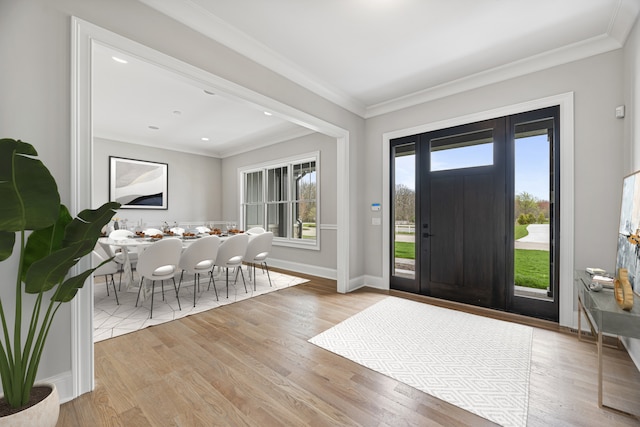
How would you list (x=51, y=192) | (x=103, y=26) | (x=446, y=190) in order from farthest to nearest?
(x=446, y=190), (x=103, y=26), (x=51, y=192)

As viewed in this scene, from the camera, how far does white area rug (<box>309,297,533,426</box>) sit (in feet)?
5.96

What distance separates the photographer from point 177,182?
677 centimetres

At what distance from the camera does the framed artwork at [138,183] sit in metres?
5.83

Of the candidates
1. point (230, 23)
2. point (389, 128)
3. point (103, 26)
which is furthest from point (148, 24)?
point (389, 128)

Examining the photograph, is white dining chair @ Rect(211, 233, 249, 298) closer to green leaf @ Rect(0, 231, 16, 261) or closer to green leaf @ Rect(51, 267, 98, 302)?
green leaf @ Rect(51, 267, 98, 302)

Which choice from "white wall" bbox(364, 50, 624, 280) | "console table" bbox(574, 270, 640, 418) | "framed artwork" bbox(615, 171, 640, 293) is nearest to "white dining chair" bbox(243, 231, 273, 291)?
"console table" bbox(574, 270, 640, 418)

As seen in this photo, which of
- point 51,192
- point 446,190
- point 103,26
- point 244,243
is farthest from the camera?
point 244,243

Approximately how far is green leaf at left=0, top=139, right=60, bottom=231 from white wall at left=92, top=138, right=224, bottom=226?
5.20m

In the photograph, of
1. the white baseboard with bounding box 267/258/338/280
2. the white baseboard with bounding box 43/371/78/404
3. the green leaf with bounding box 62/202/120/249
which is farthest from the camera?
the white baseboard with bounding box 267/258/338/280

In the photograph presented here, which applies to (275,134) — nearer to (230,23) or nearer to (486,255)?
(230,23)

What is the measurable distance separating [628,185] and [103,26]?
431 centimetres

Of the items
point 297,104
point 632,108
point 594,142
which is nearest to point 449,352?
point 594,142

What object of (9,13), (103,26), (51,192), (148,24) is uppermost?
(148,24)

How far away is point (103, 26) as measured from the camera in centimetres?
195
